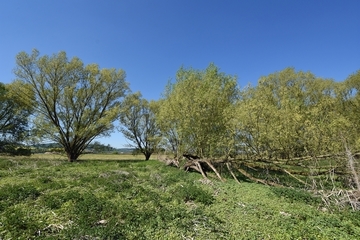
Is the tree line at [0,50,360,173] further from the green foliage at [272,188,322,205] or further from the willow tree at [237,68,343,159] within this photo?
the green foliage at [272,188,322,205]

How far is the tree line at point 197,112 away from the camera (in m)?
12.6

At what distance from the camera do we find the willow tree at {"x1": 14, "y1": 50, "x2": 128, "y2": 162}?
24.6 metres

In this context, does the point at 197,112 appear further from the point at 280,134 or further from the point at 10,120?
the point at 10,120

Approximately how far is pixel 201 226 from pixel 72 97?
2572 centimetres

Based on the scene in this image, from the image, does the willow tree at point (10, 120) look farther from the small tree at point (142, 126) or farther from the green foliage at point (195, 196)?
the green foliage at point (195, 196)

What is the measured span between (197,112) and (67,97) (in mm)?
18413

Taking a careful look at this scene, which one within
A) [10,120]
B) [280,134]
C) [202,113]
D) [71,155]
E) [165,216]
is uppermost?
[10,120]

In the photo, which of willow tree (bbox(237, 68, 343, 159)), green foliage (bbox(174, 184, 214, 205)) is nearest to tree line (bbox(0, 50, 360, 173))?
willow tree (bbox(237, 68, 343, 159))

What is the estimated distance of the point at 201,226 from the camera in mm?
5312

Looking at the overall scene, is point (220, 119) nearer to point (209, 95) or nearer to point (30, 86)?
point (209, 95)

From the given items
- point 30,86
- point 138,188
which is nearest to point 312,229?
point 138,188

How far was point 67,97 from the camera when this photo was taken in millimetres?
25266

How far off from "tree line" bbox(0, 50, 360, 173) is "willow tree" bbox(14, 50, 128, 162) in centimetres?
11

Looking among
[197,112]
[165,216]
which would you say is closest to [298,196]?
[165,216]
